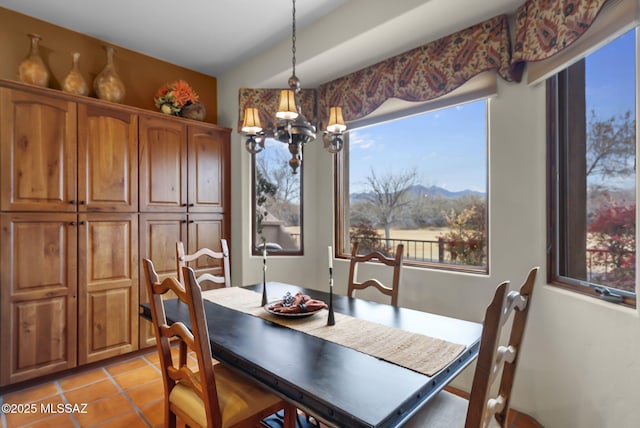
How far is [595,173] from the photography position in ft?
5.50

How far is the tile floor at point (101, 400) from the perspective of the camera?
1.92m

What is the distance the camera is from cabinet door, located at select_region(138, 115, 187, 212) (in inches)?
109

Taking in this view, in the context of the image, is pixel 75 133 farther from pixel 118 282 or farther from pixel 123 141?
pixel 118 282

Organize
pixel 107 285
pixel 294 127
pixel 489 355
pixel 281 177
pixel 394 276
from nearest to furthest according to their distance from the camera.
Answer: pixel 489 355 → pixel 294 127 → pixel 394 276 → pixel 107 285 → pixel 281 177

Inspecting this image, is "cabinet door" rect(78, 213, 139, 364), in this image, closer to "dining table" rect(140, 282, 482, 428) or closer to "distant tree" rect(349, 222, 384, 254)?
"dining table" rect(140, 282, 482, 428)

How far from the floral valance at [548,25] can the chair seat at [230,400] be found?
215 centimetres

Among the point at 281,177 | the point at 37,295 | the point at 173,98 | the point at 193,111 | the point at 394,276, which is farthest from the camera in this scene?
the point at 281,177

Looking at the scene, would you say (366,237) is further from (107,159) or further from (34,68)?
(34,68)

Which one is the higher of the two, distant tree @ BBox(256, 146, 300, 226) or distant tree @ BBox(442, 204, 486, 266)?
distant tree @ BBox(256, 146, 300, 226)

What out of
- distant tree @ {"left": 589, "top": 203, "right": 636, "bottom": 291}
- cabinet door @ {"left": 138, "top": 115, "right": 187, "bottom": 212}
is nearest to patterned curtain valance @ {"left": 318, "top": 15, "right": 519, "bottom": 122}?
distant tree @ {"left": 589, "top": 203, "right": 636, "bottom": 291}

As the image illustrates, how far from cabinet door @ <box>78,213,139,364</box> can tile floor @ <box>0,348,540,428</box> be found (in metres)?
0.17

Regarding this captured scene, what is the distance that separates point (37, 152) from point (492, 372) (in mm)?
2935

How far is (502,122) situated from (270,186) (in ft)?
6.89

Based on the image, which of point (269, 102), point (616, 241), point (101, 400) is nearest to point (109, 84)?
point (269, 102)
